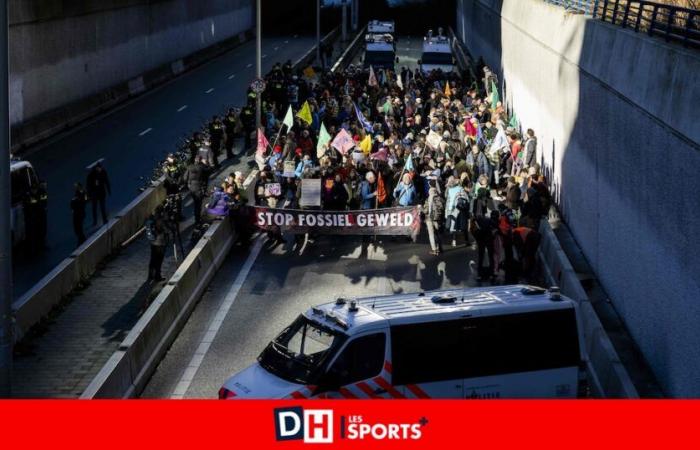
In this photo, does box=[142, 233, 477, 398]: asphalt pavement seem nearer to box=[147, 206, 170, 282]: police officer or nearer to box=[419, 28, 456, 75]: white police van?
box=[147, 206, 170, 282]: police officer

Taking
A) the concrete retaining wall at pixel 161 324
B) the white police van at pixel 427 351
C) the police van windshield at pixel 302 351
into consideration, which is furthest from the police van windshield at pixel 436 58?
the police van windshield at pixel 302 351

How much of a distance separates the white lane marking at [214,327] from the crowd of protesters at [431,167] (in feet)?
4.28

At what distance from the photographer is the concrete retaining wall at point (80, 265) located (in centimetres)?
2112

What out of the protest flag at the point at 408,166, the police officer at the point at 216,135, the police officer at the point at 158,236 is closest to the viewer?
the police officer at the point at 158,236

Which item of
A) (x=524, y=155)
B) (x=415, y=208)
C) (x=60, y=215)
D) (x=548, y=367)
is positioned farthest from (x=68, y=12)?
(x=548, y=367)

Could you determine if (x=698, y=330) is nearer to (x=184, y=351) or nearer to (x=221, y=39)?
(x=184, y=351)

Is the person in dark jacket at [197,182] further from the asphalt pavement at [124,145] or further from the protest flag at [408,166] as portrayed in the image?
the protest flag at [408,166]

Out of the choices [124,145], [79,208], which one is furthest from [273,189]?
[124,145]

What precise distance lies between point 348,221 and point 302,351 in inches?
437

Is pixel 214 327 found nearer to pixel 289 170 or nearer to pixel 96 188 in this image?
pixel 96 188

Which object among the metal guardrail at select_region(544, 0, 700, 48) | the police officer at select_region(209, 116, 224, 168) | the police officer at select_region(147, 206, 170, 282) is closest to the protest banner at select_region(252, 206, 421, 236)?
the police officer at select_region(147, 206, 170, 282)

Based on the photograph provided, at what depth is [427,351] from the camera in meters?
16.0

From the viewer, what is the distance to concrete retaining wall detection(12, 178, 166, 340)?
69.3 ft
